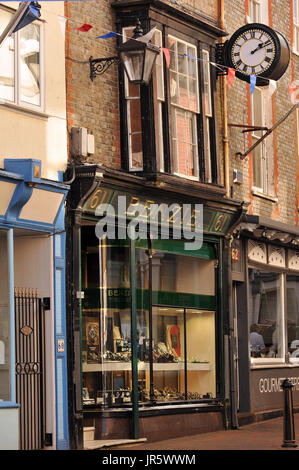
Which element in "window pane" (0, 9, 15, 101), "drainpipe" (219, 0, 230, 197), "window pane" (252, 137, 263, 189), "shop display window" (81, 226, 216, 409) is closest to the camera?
"window pane" (0, 9, 15, 101)

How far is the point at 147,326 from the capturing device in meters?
17.5

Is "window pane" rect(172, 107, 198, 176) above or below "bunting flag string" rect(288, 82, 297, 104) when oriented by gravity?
below

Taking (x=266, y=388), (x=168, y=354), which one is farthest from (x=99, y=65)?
(x=266, y=388)

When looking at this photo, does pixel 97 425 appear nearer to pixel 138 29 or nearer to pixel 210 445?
pixel 210 445

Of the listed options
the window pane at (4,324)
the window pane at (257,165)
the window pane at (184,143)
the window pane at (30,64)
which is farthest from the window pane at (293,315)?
the window pane at (4,324)

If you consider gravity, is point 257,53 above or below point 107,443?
above

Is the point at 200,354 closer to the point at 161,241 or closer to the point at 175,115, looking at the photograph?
the point at 161,241

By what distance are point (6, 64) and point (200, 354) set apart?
279 inches

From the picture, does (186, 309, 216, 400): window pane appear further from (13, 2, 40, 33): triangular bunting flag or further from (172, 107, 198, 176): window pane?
(13, 2, 40, 33): triangular bunting flag

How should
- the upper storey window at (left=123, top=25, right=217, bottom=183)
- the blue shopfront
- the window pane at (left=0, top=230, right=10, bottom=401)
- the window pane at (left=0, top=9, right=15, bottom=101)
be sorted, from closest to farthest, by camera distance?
the window pane at (left=0, top=230, right=10, bottom=401)
the blue shopfront
the window pane at (left=0, top=9, right=15, bottom=101)
the upper storey window at (left=123, top=25, right=217, bottom=183)

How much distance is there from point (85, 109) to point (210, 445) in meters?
5.57

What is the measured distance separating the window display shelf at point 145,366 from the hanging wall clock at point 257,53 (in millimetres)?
5340

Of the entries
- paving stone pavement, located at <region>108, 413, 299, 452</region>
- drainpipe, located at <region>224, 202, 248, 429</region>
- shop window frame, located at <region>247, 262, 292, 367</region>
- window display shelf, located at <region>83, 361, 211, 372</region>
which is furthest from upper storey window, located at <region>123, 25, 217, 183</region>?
paving stone pavement, located at <region>108, 413, 299, 452</region>

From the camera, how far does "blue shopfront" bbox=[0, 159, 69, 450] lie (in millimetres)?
14055
